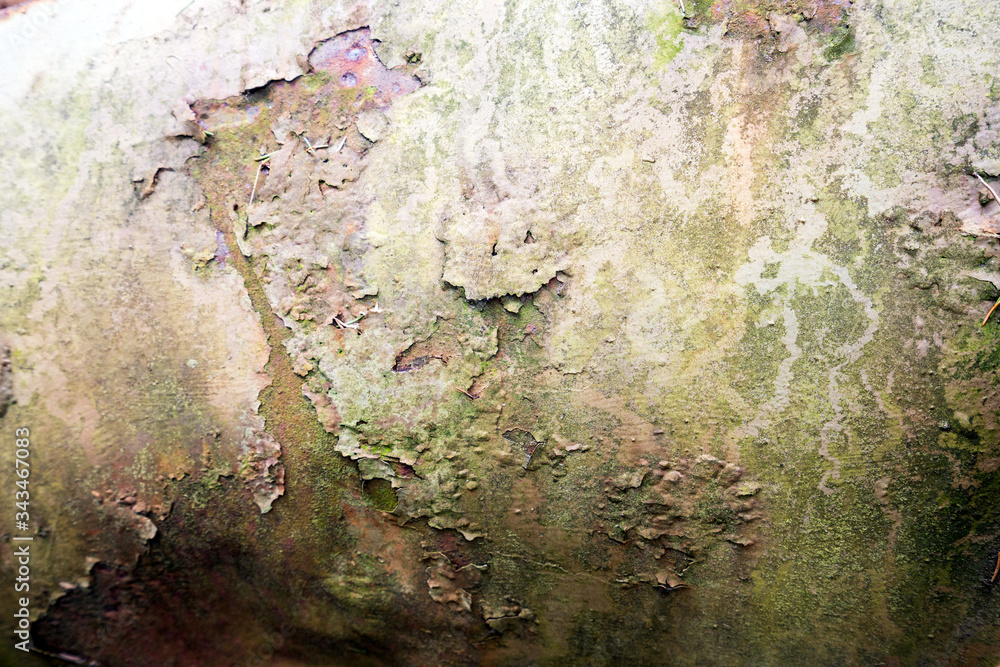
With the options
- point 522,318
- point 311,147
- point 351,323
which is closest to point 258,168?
point 311,147

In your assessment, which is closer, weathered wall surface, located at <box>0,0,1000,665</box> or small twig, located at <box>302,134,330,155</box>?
weathered wall surface, located at <box>0,0,1000,665</box>

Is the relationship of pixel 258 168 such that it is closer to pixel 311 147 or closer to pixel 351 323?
pixel 311 147

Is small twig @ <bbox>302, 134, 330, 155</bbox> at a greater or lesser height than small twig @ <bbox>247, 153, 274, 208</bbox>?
greater

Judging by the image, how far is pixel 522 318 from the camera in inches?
54.7

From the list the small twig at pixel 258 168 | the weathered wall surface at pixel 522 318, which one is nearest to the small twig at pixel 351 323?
the weathered wall surface at pixel 522 318

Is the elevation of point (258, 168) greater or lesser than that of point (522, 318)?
greater

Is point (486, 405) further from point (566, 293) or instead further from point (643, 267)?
point (643, 267)

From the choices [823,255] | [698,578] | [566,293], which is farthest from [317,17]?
[698,578]

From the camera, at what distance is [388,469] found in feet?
4.87

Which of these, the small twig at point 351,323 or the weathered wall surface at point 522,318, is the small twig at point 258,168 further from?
the small twig at point 351,323

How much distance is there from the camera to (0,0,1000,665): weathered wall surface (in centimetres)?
129

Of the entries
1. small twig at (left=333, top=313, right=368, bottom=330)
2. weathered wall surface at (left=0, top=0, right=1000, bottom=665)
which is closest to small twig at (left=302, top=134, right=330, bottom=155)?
weathered wall surface at (left=0, top=0, right=1000, bottom=665)

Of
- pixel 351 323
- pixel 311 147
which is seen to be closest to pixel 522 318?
pixel 351 323

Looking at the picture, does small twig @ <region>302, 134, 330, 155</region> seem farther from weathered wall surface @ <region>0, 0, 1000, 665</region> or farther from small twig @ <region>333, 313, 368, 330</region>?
small twig @ <region>333, 313, 368, 330</region>
